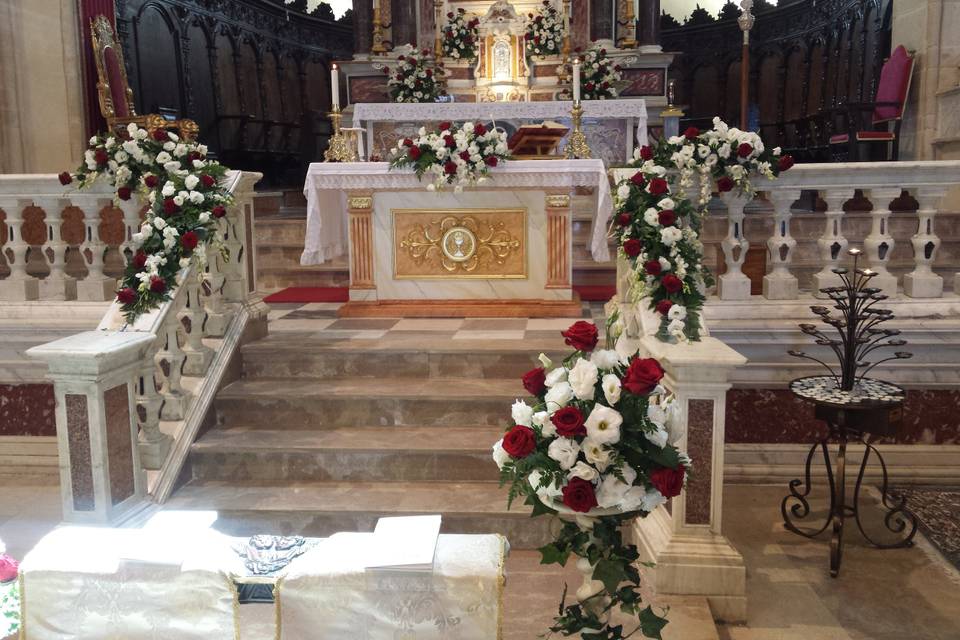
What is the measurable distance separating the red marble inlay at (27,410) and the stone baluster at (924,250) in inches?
206

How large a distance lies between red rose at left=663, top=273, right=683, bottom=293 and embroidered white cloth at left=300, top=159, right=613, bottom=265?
2.41m

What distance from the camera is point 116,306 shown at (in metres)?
4.36

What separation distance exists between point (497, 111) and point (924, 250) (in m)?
5.76

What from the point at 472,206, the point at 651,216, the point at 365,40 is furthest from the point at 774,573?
the point at 365,40

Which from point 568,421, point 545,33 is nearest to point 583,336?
point 568,421

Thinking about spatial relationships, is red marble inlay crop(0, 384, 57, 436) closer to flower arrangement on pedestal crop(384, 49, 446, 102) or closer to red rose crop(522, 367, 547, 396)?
red rose crop(522, 367, 547, 396)

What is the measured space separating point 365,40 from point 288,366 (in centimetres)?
756

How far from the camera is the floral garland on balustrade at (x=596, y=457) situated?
2.16 meters

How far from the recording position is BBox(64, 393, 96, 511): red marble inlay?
3756 mm

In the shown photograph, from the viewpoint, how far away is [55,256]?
17.4ft

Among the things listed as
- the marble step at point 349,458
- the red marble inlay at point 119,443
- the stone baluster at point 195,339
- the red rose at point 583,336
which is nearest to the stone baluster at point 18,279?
the stone baluster at point 195,339

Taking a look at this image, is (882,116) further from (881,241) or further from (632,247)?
(632,247)

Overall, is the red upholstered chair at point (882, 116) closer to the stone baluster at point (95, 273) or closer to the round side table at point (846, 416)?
the round side table at point (846, 416)

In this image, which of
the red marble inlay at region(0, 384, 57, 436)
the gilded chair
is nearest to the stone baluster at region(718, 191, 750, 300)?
the red marble inlay at region(0, 384, 57, 436)
